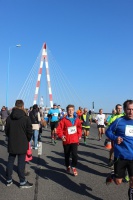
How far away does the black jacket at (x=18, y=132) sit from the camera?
6.05 meters

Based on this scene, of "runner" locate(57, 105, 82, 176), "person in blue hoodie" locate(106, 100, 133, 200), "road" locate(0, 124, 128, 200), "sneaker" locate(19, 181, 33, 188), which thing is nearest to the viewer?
"person in blue hoodie" locate(106, 100, 133, 200)

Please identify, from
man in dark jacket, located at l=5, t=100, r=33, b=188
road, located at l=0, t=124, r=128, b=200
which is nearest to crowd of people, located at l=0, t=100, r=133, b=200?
man in dark jacket, located at l=5, t=100, r=33, b=188

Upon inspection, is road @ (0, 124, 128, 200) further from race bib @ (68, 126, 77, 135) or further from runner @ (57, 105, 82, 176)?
race bib @ (68, 126, 77, 135)

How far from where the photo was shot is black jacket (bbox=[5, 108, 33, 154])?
605 centimetres

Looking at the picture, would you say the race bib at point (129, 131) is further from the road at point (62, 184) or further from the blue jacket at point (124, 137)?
the road at point (62, 184)

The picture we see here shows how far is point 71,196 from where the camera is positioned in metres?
5.54

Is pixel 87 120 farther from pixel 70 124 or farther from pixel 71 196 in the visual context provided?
pixel 71 196

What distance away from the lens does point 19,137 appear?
19.9ft

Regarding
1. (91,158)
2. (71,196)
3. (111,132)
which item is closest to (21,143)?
(71,196)

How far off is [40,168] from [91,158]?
2272 millimetres

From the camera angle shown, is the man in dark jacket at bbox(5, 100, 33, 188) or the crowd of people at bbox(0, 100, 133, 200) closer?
the crowd of people at bbox(0, 100, 133, 200)

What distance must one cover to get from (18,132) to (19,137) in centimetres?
10

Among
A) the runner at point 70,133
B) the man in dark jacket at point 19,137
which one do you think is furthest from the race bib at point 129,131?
the runner at point 70,133

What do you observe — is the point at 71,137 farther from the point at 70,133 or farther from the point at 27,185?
the point at 27,185
